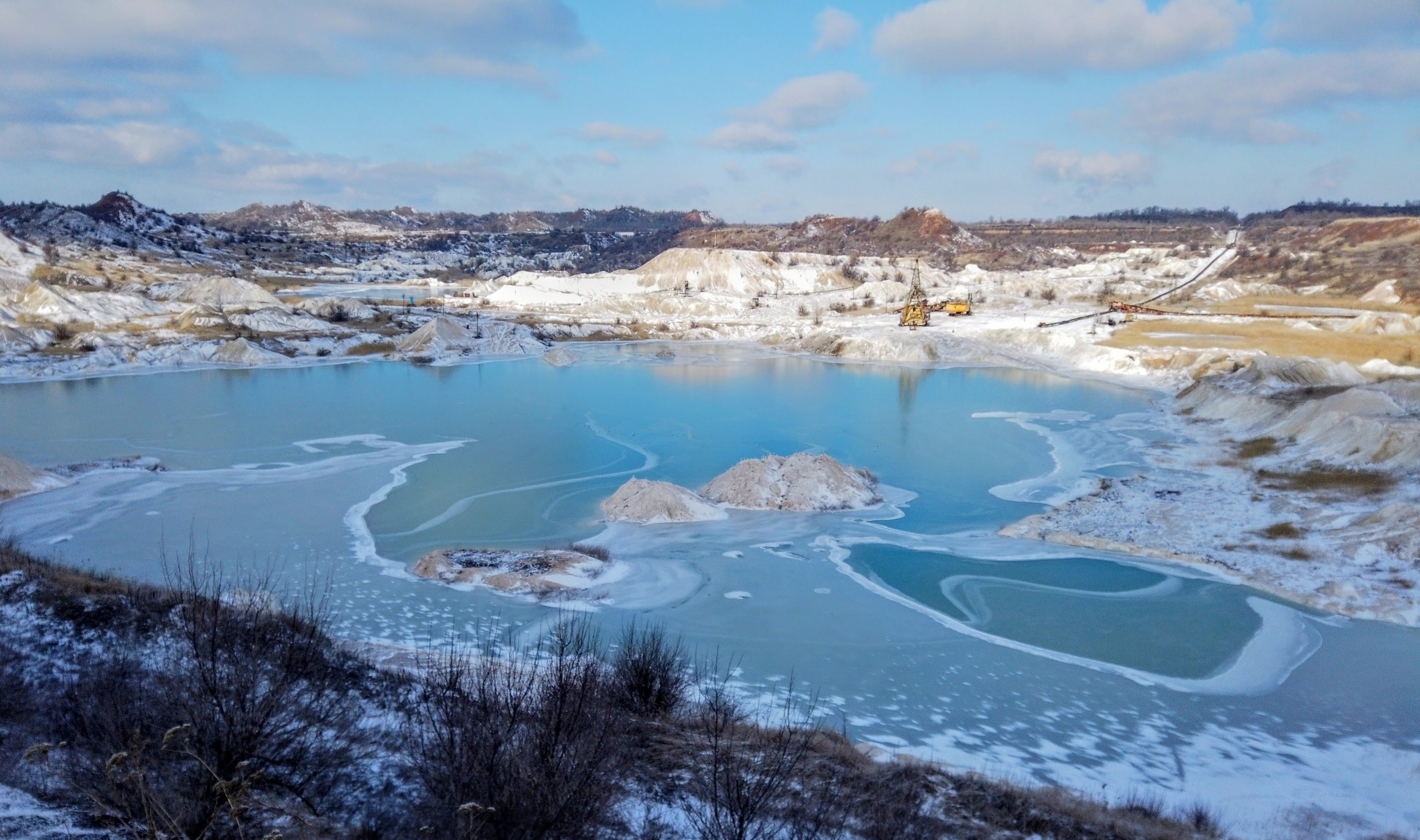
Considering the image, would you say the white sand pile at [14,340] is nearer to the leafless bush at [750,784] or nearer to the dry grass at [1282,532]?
the leafless bush at [750,784]

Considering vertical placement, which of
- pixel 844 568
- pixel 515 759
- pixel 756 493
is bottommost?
pixel 844 568

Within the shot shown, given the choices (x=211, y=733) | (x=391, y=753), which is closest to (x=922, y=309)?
(x=391, y=753)

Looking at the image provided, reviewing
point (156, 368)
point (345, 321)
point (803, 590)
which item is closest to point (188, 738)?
point (803, 590)

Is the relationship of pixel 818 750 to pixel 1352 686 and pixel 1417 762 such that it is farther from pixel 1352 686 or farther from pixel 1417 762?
pixel 1352 686

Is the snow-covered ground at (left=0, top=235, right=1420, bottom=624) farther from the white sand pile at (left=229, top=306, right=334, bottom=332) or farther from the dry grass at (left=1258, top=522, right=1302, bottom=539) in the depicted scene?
the white sand pile at (left=229, top=306, right=334, bottom=332)

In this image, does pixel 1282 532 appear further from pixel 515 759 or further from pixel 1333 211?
pixel 1333 211

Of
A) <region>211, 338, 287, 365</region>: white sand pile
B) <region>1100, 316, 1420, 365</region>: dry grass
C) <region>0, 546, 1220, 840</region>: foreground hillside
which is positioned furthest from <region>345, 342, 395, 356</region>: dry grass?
<region>1100, 316, 1420, 365</region>: dry grass

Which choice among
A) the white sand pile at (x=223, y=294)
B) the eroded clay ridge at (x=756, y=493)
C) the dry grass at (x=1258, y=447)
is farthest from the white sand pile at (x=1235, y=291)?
the white sand pile at (x=223, y=294)
